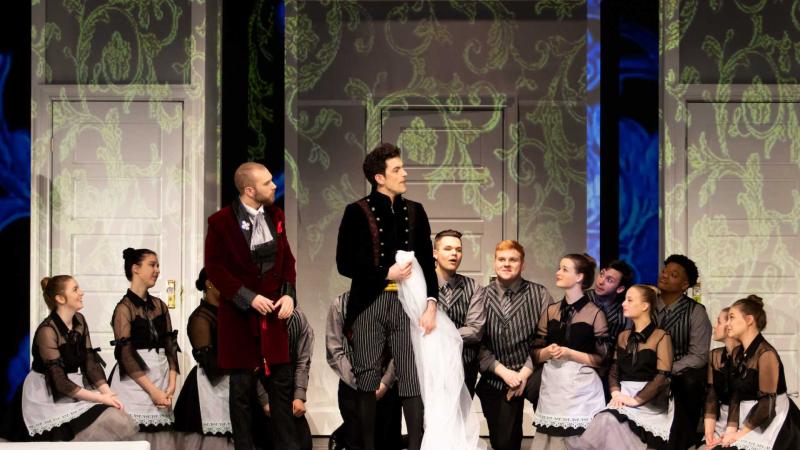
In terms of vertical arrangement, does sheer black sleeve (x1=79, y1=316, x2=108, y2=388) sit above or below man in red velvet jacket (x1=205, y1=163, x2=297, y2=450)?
below

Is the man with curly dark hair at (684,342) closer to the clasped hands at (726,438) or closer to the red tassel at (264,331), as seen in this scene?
the clasped hands at (726,438)

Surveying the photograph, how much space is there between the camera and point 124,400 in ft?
15.6

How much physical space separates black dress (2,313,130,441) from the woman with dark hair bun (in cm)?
14

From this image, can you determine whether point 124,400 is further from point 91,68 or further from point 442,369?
point 91,68

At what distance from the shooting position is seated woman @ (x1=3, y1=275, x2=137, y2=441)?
4.55m

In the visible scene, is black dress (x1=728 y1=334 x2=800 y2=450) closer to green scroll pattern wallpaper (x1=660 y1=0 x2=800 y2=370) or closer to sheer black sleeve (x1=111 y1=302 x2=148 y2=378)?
green scroll pattern wallpaper (x1=660 y1=0 x2=800 y2=370)

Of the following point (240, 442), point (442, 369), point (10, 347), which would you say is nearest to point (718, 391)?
point (442, 369)

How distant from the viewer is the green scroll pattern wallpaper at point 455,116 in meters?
6.46

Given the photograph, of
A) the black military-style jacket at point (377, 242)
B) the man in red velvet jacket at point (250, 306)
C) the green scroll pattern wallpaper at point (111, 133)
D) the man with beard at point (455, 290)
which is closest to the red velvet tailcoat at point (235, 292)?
the man in red velvet jacket at point (250, 306)

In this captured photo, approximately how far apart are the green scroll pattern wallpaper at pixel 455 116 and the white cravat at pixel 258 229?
210cm

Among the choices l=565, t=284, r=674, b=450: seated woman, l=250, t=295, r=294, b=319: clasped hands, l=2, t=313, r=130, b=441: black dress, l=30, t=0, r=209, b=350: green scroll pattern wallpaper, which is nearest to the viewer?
l=250, t=295, r=294, b=319: clasped hands

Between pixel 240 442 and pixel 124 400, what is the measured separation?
0.76m

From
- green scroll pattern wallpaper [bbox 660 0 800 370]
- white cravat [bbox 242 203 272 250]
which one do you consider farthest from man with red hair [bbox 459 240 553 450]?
green scroll pattern wallpaper [bbox 660 0 800 370]

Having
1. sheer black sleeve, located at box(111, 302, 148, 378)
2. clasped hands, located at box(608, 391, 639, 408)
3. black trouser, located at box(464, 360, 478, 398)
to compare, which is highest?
sheer black sleeve, located at box(111, 302, 148, 378)
